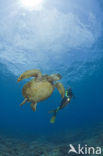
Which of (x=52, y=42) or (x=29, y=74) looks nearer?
(x=29, y=74)

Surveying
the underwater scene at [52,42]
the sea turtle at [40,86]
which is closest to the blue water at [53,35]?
the underwater scene at [52,42]

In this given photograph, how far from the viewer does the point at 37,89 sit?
562 cm

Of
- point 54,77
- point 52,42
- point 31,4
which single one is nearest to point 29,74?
point 54,77

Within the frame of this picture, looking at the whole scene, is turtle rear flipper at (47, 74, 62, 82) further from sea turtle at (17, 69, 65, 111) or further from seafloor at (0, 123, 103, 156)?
seafloor at (0, 123, 103, 156)

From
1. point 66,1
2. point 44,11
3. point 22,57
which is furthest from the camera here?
point 22,57

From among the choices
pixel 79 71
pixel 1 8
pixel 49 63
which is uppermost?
pixel 79 71

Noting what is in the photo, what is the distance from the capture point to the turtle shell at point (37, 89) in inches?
221

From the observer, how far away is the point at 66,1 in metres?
14.5

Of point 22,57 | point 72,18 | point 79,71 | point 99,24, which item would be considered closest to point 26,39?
point 22,57

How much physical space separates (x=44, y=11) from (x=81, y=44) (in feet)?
25.7

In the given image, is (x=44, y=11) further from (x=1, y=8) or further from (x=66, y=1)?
(x=1, y=8)

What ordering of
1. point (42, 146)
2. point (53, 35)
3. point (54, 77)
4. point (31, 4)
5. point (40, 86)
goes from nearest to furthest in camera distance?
point (54, 77) → point (40, 86) → point (42, 146) → point (31, 4) → point (53, 35)

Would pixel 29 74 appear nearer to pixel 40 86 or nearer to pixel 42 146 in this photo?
Answer: pixel 40 86

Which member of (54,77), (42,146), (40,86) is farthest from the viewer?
(42,146)
